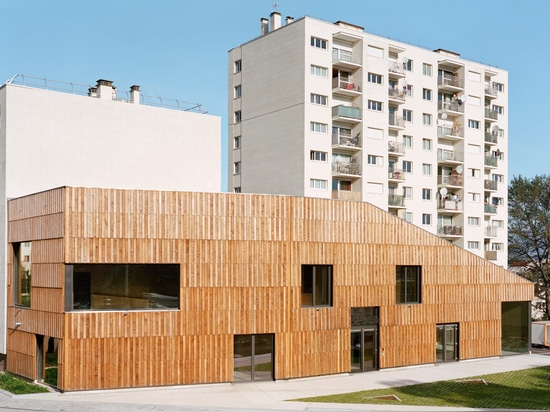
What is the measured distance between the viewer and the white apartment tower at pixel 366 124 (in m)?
49.6

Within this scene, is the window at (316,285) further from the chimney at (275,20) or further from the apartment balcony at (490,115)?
the apartment balcony at (490,115)

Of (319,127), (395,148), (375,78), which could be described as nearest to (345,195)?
(319,127)

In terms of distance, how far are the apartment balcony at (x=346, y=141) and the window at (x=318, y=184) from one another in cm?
279

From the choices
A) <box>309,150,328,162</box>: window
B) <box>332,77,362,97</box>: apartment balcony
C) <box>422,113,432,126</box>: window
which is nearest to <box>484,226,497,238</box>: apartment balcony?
<box>422,113,432,126</box>: window

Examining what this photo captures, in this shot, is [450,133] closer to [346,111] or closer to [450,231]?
[450,231]

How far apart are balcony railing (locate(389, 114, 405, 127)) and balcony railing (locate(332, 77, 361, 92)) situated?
4.22 m

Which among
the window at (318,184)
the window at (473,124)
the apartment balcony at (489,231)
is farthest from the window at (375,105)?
the apartment balcony at (489,231)

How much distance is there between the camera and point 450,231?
5869cm

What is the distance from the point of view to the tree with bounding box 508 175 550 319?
6462 centimetres

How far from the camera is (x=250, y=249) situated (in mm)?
26484

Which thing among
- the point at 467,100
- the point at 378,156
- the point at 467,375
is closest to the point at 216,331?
the point at 467,375

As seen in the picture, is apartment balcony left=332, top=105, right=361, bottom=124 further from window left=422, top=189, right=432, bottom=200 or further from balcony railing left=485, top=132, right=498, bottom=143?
balcony railing left=485, top=132, right=498, bottom=143

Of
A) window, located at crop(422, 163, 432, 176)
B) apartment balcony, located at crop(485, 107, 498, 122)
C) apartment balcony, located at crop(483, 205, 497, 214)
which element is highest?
apartment balcony, located at crop(485, 107, 498, 122)

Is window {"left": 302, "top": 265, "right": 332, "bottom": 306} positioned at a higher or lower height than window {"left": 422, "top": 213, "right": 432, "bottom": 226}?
lower
